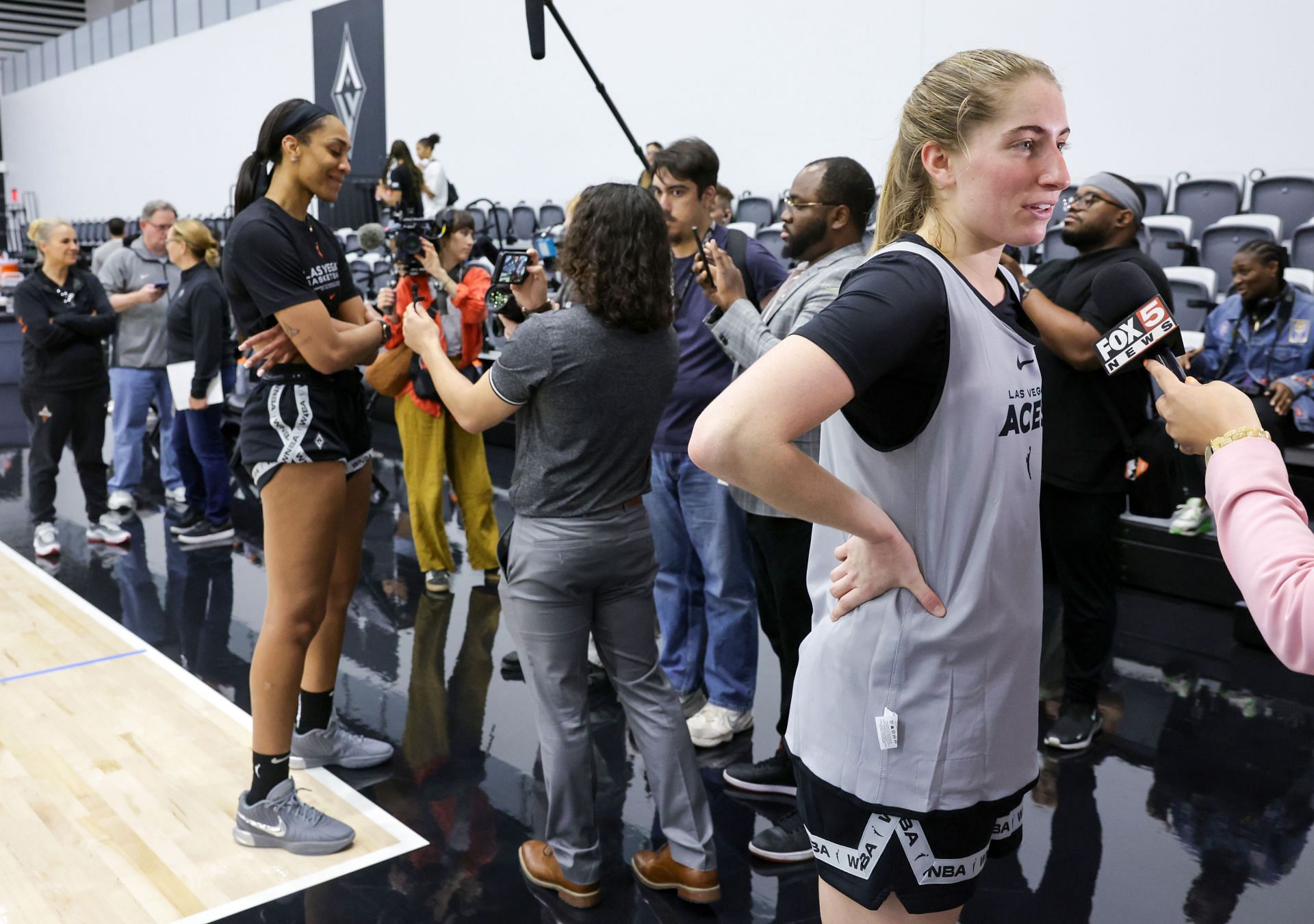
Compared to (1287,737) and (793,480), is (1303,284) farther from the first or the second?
(793,480)

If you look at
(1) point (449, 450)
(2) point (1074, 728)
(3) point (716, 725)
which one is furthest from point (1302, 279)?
(1) point (449, 450)

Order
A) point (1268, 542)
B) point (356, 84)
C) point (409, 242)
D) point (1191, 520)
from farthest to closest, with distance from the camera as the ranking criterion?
point (356, 84), point (1191, 520), point (409, 242), point (1268, 542)

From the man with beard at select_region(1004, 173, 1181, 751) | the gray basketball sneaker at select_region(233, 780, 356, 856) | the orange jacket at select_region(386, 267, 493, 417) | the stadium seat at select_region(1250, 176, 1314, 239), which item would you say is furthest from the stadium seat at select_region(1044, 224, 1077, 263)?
the gray basketball sneaker at select_region(233, 780, 356, 856)

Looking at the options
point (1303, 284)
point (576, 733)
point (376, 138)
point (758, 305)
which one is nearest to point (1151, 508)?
point (758, 305)

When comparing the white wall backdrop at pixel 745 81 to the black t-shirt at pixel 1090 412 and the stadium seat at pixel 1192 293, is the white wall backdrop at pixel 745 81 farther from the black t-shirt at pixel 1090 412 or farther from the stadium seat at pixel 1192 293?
the stadium seat at pixel 1192 293

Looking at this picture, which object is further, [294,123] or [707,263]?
[707,263]

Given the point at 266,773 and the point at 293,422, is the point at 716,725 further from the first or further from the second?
the point at 293,422

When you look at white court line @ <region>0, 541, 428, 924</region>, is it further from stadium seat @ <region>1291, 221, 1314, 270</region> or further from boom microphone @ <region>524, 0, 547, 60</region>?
stadium seat @ <region>1291, 221, 1314, 270</region>

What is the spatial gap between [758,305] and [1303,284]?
3483mm

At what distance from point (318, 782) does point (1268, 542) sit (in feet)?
8.29

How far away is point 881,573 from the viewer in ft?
3.87

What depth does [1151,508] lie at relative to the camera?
9.76 feet

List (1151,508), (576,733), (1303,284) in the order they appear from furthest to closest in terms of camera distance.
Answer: (1303,284)
(1151,508)
(576,733)

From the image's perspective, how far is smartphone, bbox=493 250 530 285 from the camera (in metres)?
2.52
